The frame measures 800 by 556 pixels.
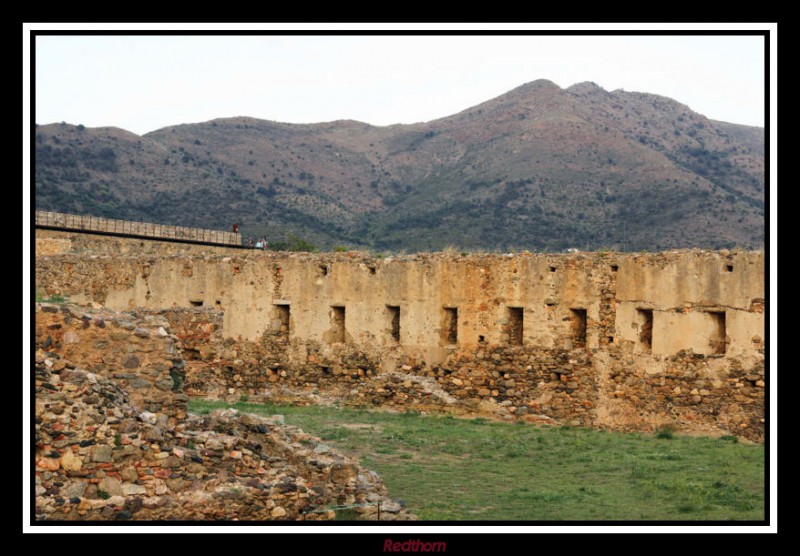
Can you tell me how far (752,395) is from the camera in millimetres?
16391

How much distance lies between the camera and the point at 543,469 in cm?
1366

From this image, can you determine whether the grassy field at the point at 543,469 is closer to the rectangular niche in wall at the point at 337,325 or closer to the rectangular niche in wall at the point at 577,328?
the rectangular niche in wall at the point at 577,328

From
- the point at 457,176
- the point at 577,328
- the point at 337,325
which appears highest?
the point at 457,176

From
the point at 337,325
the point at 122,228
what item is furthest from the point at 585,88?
the point at 337,325

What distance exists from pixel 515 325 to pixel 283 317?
5.11m

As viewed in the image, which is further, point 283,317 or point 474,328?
point 283,317

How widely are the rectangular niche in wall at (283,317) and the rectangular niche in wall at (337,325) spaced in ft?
3.55

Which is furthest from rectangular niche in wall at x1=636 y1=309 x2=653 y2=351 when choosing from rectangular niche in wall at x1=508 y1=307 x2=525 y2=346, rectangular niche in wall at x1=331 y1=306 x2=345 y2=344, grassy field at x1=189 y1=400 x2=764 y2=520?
rectangular niche in wall at x1=331 y1=306 x2=345 y2=344

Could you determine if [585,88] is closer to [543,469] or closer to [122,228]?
[122,228]

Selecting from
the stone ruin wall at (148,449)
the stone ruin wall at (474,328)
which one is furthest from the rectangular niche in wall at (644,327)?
the stone ruin wall at (148,449)

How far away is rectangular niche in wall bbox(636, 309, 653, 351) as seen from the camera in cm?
1766

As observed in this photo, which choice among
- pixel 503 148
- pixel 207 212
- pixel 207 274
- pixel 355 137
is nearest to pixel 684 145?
pixel 503 148

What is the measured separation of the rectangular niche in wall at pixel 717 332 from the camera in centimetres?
1681
